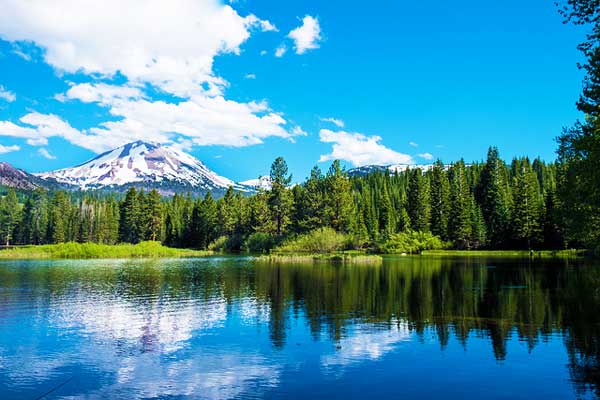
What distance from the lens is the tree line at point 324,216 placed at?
9512cm

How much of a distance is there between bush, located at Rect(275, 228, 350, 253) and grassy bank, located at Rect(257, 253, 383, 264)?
5.93m

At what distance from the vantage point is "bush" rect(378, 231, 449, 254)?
10138 centimetres

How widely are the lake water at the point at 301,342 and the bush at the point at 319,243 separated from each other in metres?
47.9

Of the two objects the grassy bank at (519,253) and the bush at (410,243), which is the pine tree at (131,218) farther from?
the grassy bank at (519,253)

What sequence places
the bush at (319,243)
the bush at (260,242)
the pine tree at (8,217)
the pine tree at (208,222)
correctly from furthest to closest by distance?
the pine tree at (8,217), the pine tree at (208,222), the bush at (260,242), the bush at (319,243)

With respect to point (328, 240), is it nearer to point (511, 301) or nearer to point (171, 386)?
point (511, 301)

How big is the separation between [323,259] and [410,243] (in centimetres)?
3448

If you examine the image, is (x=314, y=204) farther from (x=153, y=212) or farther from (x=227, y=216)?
(x=153, y=212)

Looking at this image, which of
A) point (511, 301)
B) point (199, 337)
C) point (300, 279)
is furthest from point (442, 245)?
point (199, 337)

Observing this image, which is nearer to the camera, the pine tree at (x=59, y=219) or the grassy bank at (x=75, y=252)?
the grassy bank at (x=75, y=252)

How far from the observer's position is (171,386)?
1383 cm

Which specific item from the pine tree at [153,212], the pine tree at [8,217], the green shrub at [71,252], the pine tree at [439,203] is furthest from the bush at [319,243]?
the pine tree at [8,217]

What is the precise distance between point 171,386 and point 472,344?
11.7 metres

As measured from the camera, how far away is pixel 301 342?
754 inches
